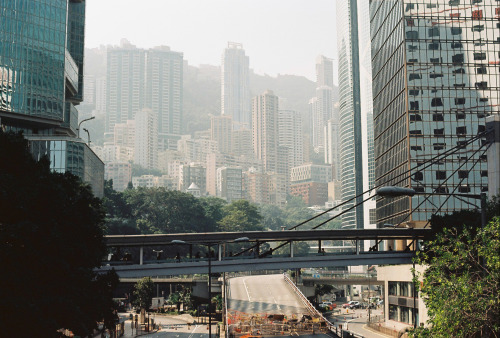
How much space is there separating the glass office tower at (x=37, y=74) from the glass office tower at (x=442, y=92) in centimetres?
5814

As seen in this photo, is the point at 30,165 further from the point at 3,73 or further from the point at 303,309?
the point at 3,73

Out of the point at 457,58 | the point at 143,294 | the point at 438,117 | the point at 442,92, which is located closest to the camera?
the point at 143,294

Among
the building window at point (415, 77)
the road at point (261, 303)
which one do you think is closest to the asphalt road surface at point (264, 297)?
the road at point (261, 303)

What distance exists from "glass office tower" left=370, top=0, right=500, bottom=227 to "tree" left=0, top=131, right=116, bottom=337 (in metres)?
81.4

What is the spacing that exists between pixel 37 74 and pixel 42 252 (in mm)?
80772

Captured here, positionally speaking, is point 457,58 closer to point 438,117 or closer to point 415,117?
point 438,117

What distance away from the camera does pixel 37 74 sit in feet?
381

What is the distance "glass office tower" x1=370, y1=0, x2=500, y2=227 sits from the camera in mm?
122500

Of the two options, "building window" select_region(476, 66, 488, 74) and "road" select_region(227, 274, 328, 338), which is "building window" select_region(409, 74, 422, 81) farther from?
"road" select_region(227, 274, 328, 338)

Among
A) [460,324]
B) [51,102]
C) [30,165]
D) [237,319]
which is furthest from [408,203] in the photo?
[460,324]

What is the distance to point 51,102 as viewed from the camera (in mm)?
118250

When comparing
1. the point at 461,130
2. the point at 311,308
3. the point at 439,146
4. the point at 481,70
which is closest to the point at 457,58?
the point at 481,70

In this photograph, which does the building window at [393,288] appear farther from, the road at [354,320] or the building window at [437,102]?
the building window at [437,102]

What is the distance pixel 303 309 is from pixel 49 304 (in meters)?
53.4
